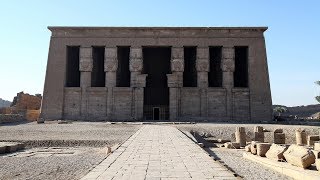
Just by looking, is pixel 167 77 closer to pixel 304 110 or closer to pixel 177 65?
pixel 177 65

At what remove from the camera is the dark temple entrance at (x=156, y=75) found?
3712cm

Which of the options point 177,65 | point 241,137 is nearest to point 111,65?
point 177,65

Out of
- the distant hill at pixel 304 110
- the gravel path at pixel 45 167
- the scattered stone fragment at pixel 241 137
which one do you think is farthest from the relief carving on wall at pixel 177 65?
the distant hill at pixel 304 110

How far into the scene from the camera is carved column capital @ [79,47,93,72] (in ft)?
112

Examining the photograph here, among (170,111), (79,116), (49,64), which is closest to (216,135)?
(170,111)

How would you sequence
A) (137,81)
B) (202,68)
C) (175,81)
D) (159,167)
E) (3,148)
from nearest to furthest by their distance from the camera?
1. (159,167)
2. (3,148)
3. (175,81)
4. (137,81)
5. (202,68)

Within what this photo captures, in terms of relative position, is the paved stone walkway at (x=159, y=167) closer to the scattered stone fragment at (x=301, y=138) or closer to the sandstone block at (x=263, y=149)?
the sandstone block at (x=263, y=149)

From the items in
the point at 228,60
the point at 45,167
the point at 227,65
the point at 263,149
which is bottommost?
the point at 45,167

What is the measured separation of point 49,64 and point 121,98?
813cm

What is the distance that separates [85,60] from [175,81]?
9.31 metres

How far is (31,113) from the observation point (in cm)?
3744

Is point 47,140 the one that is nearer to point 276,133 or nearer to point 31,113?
point 276,133

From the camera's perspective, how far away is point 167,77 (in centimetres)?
3422

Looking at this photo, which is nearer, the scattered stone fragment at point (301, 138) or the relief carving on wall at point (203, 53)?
the scattered stone fragment at point (301, 138)
